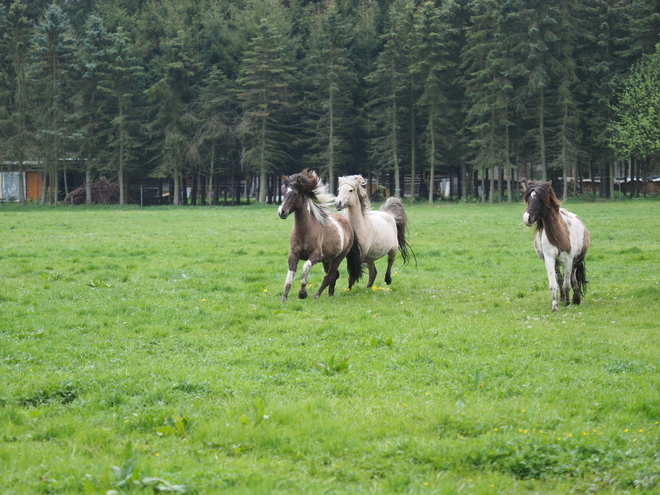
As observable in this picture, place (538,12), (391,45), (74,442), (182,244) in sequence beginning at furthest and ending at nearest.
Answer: (391,45) → (538,12) → (182,244) → (74,442)

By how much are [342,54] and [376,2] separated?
12761 mm

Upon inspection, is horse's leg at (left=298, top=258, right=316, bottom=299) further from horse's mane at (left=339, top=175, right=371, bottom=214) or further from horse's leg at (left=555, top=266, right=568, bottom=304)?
horse's leg at (left=555, top=266, right=568, bottom=304)

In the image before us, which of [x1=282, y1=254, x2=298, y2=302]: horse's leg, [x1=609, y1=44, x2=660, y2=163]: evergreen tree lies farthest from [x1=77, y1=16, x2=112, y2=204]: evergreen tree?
[x1=282, y1=254, x2=298, y2=302]: horse's leg

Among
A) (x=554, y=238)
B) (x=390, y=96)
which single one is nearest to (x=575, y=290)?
(x=554, y=238)

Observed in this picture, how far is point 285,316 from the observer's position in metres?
10.7

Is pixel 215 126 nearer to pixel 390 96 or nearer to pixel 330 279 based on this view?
pixel 390 96

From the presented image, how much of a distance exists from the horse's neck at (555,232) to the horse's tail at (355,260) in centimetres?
340

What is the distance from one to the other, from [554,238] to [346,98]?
46.6m

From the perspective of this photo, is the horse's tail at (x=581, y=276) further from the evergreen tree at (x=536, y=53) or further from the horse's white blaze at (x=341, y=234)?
the evergreen tree at (x=536, y=53)

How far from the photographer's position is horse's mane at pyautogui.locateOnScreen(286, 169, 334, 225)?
Result: 1248 centimetres

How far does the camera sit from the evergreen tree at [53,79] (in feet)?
177

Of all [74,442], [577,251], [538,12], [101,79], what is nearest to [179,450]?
[74,442]

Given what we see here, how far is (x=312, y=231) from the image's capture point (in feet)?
40.3

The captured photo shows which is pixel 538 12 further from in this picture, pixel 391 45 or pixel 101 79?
pixel 101 79
